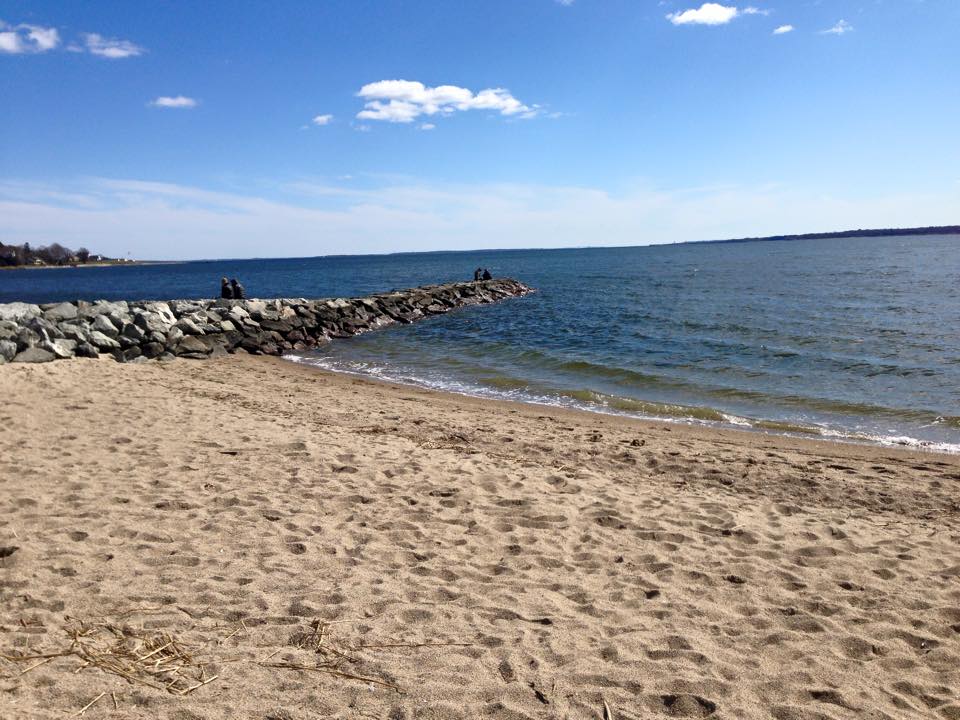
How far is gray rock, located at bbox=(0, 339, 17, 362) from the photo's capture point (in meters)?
12.7

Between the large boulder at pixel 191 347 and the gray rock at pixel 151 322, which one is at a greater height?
the gray rock at pixel 151 322

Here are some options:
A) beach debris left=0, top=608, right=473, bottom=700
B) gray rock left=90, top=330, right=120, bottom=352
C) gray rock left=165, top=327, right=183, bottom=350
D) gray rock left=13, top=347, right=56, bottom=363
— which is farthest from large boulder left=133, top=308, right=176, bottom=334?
beach debris left=0, top=608, right=473, bottom=700

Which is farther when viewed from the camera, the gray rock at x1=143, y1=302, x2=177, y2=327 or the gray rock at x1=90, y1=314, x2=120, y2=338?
the gray rock at x1=143, y1=302, x2=177, y2=327

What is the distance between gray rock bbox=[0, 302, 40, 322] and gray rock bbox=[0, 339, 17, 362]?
1962 mm

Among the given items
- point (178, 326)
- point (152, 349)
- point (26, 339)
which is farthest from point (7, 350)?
point (178, 326)

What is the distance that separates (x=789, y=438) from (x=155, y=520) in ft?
29.5

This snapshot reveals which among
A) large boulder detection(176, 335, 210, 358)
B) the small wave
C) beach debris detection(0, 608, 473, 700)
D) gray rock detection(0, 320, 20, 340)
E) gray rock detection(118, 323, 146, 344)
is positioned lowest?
the small wave

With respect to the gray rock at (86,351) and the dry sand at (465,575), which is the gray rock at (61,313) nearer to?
the gray rock at (86,351)

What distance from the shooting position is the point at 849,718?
10.4 ft

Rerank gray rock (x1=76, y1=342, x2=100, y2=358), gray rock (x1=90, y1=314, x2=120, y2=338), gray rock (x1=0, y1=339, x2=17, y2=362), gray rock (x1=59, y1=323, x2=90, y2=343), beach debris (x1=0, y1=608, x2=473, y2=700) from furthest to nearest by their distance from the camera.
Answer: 1. gray rock (x1=90, y1=314, x2=120, y2=338)
2. gray rock (x1=59, y1=323, x2=90, y2=343)
3. gray rock (x1=76, y1=342, x2=100, y2=358)
4. gray rock (x1=0, y1=339, x2=17, y2=362)
5. beach debris (x1=0, y1=608, x2=473, y2=700)

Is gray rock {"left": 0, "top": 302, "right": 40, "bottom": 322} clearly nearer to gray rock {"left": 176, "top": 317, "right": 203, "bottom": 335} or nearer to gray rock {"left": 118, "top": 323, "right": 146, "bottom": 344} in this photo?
gray rock {"left": 118, "top": 323, "right": 146, "bottom": 344}

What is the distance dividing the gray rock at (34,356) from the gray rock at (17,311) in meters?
2.23

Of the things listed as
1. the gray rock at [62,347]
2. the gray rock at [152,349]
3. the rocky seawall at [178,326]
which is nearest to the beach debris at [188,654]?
the rocky seawall at [178,326]

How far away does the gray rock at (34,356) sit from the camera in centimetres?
1284
